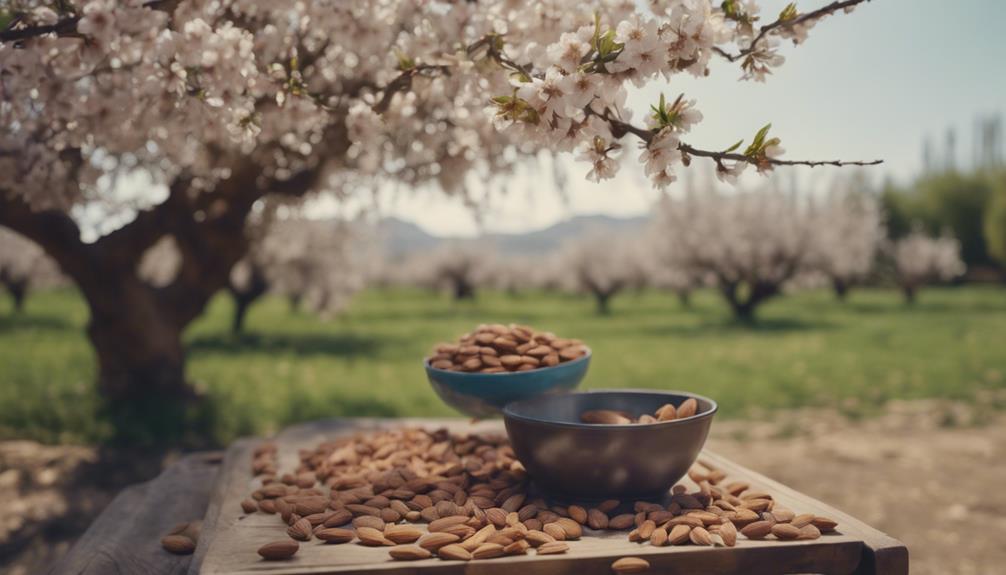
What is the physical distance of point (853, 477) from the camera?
5.68m

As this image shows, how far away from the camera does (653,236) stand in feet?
78.6

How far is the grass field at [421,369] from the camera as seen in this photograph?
7617 millimetres

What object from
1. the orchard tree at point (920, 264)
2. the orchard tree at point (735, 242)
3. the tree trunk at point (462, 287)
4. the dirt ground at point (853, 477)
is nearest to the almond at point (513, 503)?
the dirt ground at point (853, 477)

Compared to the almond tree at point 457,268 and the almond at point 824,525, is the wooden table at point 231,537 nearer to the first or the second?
the almond at point 824,525

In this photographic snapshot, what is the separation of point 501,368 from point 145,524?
4.42 feet

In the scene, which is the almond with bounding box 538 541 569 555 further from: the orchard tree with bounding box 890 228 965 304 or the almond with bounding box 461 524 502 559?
the orchard tree with bounding box 890 228 965 304

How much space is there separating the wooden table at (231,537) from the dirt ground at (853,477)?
159 centimetres

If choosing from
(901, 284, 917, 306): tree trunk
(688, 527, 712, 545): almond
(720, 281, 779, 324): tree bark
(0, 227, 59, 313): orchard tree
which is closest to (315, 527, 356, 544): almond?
(688, 527, 712, 545): almond

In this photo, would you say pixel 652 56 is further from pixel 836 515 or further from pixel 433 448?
pixel 433 448

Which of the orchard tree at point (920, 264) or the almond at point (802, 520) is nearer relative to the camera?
the almond at point (802, 520)

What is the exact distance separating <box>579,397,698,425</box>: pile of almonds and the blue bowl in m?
0.22

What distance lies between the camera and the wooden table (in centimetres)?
174

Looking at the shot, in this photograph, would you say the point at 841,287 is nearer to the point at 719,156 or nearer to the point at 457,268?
the point at 457,268

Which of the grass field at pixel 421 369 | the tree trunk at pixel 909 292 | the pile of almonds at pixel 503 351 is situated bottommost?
the tree trunk at pixel 909 292
